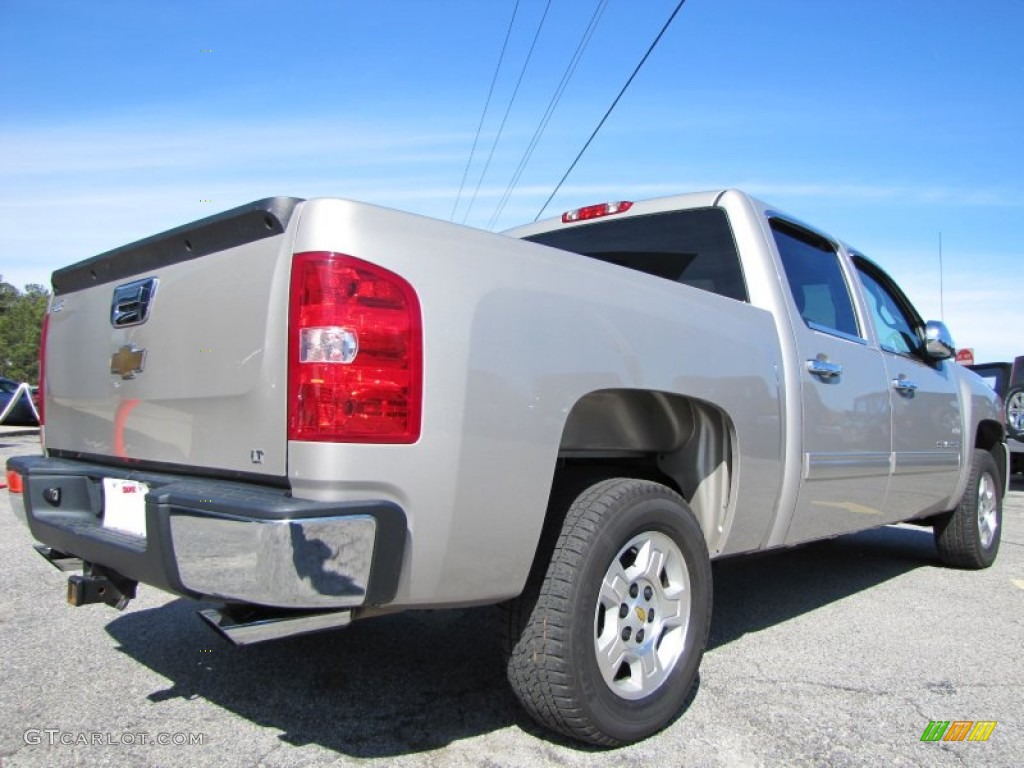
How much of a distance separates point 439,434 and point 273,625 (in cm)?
61

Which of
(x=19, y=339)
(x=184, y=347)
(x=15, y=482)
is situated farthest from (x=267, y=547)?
(x=19, y=339)

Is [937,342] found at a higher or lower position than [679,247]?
lower

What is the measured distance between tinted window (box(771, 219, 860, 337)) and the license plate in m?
2.71

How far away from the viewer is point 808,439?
3.51m

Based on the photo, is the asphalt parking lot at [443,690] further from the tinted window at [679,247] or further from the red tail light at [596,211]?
the red tail light at [596,211]

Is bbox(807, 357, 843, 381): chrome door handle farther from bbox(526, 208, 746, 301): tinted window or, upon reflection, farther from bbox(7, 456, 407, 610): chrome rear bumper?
bbox(7, 456, 407, 610): chrome rear bumper

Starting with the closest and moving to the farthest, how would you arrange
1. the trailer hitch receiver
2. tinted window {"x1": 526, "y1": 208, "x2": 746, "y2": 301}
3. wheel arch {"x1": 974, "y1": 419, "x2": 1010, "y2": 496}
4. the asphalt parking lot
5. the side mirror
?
the asphalt parking lot → the trailer hitch receiver → tinted window {"x1": 526, "y1": 208, "x2": 746, "y2": 301} → the side mirror → wheel arch {"x1": 974, "y1": 419, "x2": 1010, "y2": 496}

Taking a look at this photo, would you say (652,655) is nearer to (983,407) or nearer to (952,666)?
(952,666)

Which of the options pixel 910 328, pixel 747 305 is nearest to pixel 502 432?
pixel 747 305

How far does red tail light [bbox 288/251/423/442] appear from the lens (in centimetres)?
205

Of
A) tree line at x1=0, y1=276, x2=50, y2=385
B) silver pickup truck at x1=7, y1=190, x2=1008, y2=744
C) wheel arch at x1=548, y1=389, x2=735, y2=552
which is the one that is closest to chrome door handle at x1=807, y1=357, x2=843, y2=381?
silver pickup truck at x1=7, y1=190, x2=1008, y2=744

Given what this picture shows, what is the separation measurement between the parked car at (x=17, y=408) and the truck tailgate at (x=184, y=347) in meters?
0.95

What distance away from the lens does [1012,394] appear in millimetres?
10414

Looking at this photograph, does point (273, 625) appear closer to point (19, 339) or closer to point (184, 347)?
point (184, 347)
